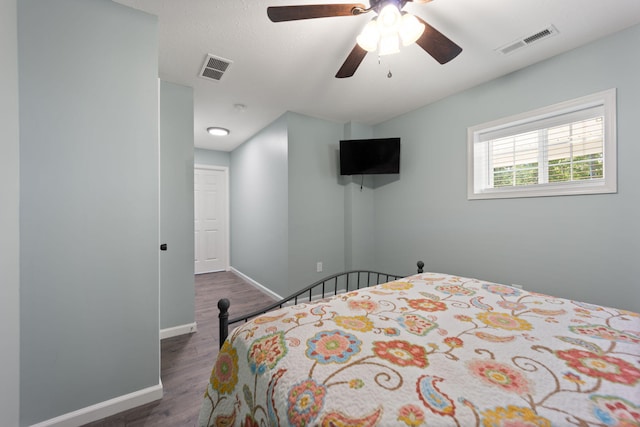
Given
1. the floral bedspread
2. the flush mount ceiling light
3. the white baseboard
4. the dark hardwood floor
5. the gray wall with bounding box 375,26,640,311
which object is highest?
the flush mount ceiling light

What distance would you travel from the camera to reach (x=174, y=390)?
171cm

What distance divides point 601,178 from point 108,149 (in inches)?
133

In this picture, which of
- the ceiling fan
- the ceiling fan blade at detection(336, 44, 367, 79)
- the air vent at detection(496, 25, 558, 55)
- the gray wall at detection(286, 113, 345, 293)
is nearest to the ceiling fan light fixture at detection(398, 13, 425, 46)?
the ceiling fan

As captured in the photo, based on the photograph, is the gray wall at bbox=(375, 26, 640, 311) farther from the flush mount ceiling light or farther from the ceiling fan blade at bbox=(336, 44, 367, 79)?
the flush mount ceiling light

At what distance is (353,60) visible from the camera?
1584mm

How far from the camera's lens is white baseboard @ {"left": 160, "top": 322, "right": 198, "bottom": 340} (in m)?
2.43

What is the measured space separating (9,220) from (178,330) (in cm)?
170

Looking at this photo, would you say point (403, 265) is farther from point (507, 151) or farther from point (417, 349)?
point (417, 349)

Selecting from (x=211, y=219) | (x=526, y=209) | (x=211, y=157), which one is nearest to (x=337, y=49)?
(x=526, y=209)

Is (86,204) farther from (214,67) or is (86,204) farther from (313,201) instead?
(313,201)

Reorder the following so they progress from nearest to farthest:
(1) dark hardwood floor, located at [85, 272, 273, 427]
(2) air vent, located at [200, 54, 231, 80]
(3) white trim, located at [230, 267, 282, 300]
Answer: (1) dark hardwood floor, located at [85, 272, 273, 427] < (2) air vent, located at [200, 54, 231, 80] < (3) white trim, located at [230, 267, 282, 300]

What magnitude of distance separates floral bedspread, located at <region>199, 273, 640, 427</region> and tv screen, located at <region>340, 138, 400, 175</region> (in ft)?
7.25

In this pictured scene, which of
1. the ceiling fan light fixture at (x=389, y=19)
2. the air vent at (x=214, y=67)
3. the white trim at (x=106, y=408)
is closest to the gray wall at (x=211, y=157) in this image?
the air vent at (x=214, y=67)

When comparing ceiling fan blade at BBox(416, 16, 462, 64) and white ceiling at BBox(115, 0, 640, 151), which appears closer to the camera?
ceiling fan blade at BBox(416, 16, 462, 64)
